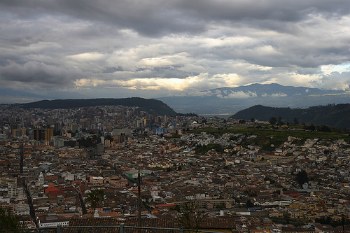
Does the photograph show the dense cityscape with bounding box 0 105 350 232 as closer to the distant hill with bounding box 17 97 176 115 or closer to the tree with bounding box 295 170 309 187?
the tree with bounding box 295 170 309 187

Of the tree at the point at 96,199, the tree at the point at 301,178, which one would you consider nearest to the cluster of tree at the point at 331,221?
the tree at the point at 96,199

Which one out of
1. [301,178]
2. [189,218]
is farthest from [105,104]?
[189,218]

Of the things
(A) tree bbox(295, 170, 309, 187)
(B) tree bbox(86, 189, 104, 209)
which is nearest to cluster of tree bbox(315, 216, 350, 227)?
(B) tree bbox(86, 189, 104, 209)

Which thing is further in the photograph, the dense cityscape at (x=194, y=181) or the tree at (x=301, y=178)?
the tree at (x=301, y=178)

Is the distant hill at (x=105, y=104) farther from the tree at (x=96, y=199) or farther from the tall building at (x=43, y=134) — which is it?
the tree at (x=96, y=199)

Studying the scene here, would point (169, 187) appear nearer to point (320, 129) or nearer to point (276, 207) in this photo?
point (276, 207)

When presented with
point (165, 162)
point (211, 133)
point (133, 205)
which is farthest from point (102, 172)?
point (211, 133)
